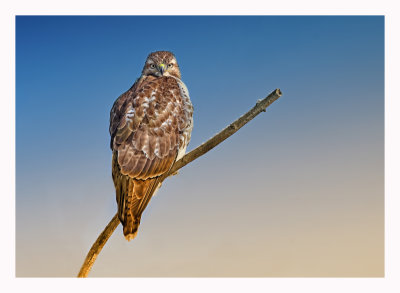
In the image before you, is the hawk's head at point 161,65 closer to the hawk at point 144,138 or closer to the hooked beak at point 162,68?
the hooked beak at point 162,68

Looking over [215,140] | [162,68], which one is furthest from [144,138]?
[162,68]

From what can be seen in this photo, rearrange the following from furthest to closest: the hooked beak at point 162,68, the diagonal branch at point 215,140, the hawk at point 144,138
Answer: the hooked beak at point 162,68, the hawk at point 144,138, the diagonal branch at point 215,140

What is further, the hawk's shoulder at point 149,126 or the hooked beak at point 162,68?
the hooked beak at point 162,68

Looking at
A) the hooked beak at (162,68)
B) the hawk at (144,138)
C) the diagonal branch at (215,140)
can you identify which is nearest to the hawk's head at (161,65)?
the hooked beak at (162,68)

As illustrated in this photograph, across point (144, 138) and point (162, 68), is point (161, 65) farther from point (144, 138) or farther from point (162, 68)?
point (144, 138)

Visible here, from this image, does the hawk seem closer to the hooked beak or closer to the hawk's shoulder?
the hawk's shoulder

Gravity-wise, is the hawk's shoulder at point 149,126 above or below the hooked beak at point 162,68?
below
